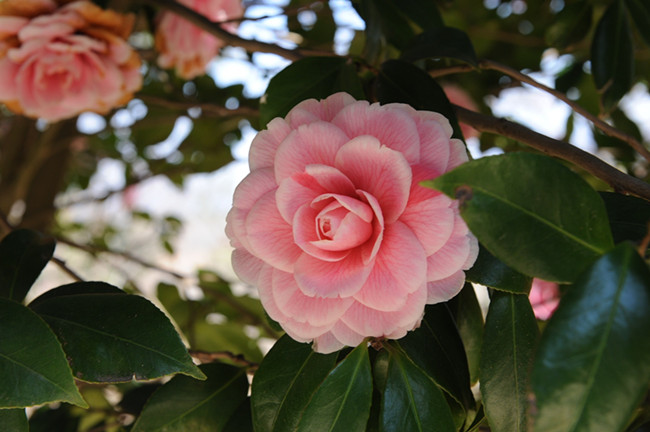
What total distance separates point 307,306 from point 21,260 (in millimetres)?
248

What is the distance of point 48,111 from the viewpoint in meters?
0.68

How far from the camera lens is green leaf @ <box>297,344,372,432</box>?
13.6 inches

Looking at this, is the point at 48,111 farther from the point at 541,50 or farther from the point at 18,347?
the point at 541,50

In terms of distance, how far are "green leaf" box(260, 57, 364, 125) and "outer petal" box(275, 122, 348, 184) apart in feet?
0.38

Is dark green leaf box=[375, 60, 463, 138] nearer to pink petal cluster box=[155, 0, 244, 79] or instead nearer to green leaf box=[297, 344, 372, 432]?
green leaf box=[297, 344, 372, 432]

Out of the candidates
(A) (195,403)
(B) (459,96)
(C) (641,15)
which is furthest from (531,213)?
(B) (459,96)

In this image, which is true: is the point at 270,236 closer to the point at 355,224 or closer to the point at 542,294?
the point at 355,224

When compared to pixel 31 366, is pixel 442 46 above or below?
above

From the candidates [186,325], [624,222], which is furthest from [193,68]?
[624,222]

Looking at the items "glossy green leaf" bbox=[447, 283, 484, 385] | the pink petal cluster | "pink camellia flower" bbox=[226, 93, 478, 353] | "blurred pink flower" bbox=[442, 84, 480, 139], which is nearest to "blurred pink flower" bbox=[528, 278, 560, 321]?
"blurred pink flower" bbox=[442, 84, 480, 139]

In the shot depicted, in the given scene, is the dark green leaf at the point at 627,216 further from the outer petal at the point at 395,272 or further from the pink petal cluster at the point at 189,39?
the pink petal cluster at the point at 189,39

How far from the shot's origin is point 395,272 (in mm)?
320

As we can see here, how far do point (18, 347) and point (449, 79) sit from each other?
0.78 meters

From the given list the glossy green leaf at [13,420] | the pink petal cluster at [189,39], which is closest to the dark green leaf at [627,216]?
the glossy green leaf at [13,420]
